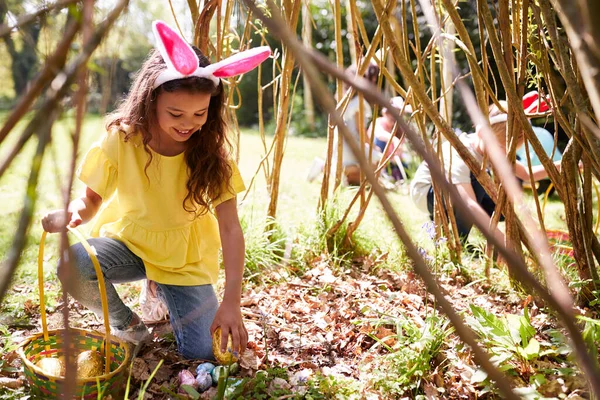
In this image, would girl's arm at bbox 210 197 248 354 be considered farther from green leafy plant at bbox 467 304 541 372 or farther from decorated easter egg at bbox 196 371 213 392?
green leafy plant at bbox 467 304 541 372

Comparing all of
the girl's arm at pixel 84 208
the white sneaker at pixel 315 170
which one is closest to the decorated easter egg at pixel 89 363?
the girl's arm at pixel 84 208

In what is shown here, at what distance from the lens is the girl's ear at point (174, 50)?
1.49 m

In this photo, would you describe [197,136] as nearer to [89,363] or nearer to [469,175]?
[89,363]

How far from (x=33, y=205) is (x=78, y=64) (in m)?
0.19

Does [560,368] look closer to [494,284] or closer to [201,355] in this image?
[494,284]

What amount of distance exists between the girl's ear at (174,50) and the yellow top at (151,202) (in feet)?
1.42

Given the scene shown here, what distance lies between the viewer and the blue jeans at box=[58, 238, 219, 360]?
1871 millimetres

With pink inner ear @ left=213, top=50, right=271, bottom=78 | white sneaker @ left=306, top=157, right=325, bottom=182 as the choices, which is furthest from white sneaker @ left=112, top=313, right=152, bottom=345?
white sneaker @ left=306, top=157, right=325, bottom=182

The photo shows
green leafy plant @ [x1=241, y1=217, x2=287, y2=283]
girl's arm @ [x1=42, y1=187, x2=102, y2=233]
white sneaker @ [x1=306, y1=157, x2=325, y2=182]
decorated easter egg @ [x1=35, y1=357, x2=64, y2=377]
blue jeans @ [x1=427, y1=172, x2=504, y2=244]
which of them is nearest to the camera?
decorated easter egg @ [x1=35, y1=357, x2=64, y2=377]

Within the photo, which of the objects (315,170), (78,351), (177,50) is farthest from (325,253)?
(315,170)

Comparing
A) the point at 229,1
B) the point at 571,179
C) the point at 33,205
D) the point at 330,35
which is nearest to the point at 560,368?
the point at 571,179

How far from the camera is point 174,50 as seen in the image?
156 centimetres

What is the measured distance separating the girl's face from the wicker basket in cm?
45

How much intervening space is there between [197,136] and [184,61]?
39cm
